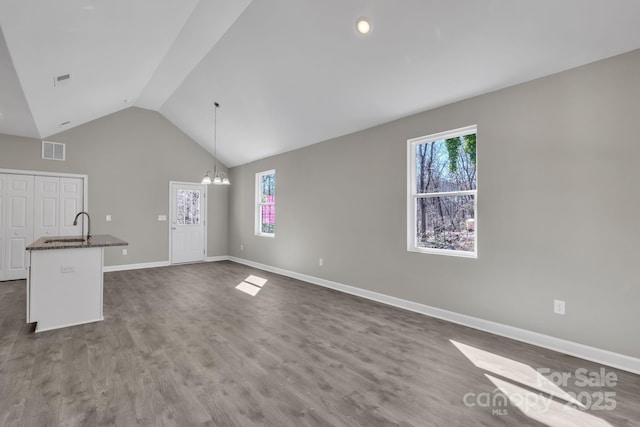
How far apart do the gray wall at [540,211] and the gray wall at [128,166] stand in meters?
5.00

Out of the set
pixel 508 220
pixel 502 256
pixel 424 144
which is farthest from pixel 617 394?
pixel 424 144

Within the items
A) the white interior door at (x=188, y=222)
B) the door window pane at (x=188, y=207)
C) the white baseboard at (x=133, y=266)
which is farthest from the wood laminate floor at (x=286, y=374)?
the door window pane at (x=188, y=207)

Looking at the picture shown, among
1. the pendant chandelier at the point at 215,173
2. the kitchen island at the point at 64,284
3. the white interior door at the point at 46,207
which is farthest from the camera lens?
the white interior door at the point at 46,207

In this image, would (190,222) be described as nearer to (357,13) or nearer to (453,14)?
(357,13)

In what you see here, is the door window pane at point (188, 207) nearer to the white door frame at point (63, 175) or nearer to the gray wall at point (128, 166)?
the gray wall at point (128, 166)

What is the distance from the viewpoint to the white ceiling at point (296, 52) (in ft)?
8.27

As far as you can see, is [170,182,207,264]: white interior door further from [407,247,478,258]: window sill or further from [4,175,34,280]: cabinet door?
[407,247,478,258]: window sill

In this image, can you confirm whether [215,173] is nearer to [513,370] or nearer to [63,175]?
[63,175]

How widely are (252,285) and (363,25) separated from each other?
4239mm

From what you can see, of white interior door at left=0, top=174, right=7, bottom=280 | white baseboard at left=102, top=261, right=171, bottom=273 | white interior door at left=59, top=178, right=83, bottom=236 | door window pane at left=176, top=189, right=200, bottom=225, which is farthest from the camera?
door window pane at left=176, top=189, right=200, bottom=225

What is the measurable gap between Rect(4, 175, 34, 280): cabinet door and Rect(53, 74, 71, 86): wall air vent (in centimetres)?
312

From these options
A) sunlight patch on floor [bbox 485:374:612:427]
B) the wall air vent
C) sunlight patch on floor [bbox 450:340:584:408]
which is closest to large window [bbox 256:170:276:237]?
the wall air vent

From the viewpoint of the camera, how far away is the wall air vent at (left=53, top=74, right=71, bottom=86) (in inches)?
142

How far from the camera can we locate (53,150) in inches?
235
